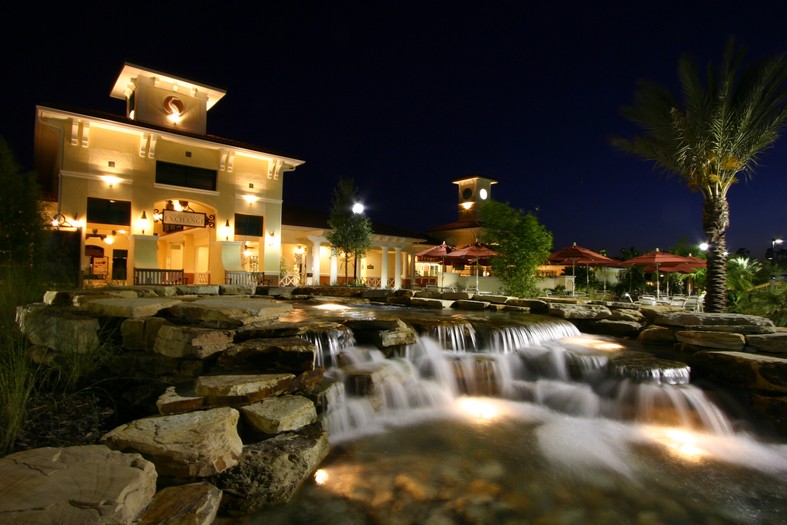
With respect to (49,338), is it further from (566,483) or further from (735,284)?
(735,284)

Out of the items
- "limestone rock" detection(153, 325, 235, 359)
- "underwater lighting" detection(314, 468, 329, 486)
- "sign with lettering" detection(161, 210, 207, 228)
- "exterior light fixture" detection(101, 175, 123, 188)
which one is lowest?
"underwater lighting" detection(314, 468, 329, 486)

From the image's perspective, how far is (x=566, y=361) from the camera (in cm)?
779

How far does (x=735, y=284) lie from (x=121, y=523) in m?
20.0

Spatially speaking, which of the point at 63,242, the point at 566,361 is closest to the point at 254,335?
the point at 566,361

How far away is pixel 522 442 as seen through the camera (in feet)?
17.4

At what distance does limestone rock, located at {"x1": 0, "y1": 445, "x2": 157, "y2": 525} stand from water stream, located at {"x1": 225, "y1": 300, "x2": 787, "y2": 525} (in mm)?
1049

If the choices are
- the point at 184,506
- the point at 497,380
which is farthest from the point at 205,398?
the point at 497,380

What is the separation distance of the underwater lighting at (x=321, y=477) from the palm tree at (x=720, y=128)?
42.9 ft

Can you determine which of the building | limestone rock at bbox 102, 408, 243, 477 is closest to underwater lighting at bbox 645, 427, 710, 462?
limestone rock at bbox 102, 408, 243, 477

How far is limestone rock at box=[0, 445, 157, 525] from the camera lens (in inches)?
94.6

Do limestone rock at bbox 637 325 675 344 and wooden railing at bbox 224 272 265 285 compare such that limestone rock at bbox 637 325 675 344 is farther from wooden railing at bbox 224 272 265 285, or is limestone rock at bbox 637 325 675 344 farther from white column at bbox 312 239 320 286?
white column at bbox 312 239 320 286

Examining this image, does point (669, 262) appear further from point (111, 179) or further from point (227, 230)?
point (111, 179)

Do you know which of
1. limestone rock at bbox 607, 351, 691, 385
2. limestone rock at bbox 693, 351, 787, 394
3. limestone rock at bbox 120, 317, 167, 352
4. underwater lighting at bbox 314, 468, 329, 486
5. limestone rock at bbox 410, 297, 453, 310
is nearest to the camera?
underwater lighting at bbox 314, 468, 329, 486

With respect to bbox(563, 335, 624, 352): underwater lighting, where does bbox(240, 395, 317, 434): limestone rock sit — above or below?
below
